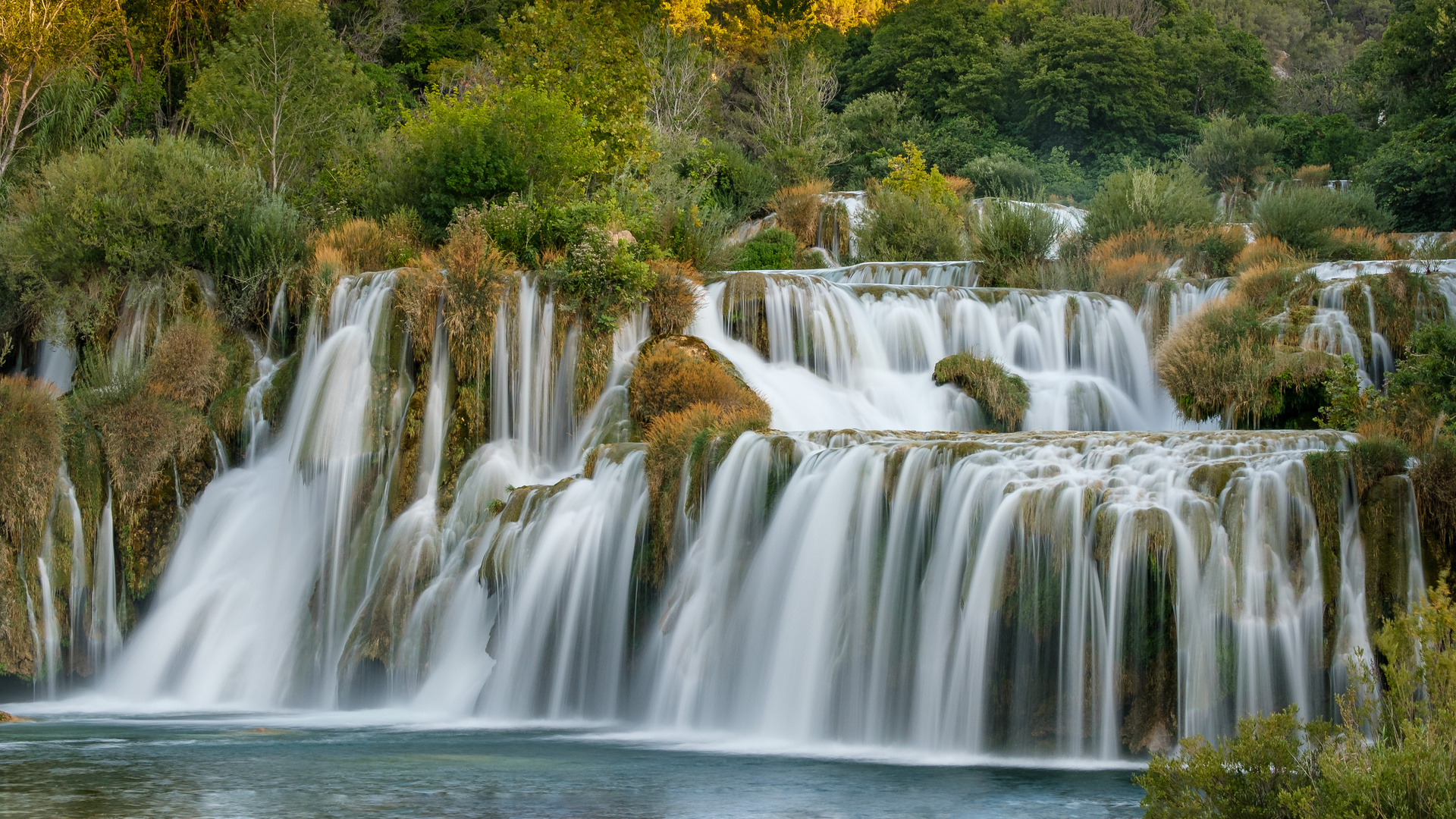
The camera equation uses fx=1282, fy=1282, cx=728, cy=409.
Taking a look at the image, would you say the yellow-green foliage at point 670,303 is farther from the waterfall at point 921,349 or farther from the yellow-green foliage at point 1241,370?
the yellow-green foliage at point 1241,370

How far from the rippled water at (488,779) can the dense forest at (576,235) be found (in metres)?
2.27

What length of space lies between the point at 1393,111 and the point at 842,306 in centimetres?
2579

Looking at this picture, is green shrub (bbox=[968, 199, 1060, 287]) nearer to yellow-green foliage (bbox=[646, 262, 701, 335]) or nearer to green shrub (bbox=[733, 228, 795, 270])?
green shrub (bbox=[733, 228, 795, 270])

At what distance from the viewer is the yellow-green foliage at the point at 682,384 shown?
1507 cm

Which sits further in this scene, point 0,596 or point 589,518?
point 0,596

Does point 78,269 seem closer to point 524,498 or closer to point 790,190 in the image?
point 524,498

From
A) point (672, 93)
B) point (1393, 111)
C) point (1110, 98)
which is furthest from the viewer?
point (1110, 98)

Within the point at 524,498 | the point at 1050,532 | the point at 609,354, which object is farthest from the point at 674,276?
the point at 1050,532

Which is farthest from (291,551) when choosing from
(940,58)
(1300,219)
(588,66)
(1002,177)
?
(940,58)

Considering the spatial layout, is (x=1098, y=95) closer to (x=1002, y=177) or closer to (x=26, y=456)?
(x=1002, y=177)

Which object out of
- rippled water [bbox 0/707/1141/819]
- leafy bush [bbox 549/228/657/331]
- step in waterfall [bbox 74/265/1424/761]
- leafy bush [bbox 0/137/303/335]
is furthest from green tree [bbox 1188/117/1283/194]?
rippled water [bbox 0/707/1141/819]

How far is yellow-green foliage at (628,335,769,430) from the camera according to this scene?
15070mm

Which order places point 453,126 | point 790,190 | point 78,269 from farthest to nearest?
1. point 790,190
2. point 453,126
3. point 78,269

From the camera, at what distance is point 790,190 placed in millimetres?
31547
